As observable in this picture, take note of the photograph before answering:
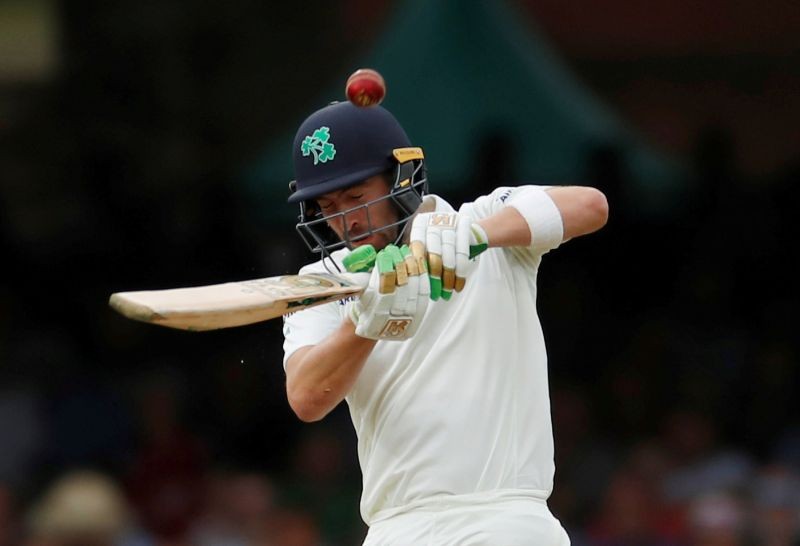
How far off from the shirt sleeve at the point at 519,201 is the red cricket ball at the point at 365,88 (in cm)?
33

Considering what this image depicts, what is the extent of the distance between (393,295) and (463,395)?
0.42 meters

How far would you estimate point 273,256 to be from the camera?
722 cm

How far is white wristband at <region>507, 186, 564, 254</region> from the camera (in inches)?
127

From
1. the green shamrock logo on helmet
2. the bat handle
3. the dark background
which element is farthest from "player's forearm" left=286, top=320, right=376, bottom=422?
the dark background

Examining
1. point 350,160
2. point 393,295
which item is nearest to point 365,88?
point 350,160

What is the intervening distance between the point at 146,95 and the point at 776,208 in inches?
121

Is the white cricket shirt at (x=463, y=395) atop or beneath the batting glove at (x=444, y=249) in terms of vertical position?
beneath

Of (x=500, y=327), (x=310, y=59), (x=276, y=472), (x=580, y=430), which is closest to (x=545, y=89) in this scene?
(x=310, y=59)

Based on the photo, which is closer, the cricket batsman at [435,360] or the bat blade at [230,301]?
the bat blade at [230,301]

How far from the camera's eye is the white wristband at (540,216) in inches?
127

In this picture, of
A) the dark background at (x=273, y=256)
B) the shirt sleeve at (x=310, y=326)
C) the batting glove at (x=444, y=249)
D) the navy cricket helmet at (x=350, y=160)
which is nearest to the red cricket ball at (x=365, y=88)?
the navy cricket helmet at (x=350, y=160)

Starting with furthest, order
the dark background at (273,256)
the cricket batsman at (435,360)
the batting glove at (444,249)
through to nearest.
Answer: the dark background at (273,256) → the cricket batsman at (435,360) → the batting glove at (444,249)

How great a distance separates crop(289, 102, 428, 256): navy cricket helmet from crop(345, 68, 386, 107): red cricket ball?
0.36ft

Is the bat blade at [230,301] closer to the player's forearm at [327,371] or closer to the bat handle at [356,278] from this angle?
the bat handle at [356,278]
